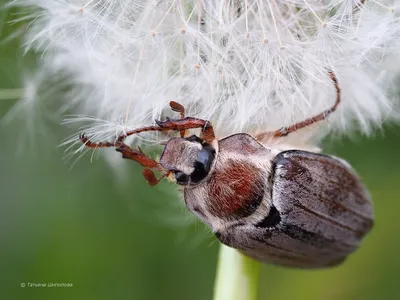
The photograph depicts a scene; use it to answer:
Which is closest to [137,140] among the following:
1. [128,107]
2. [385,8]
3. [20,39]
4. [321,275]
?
[128,107]

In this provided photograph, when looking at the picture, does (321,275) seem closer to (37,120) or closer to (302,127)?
(302,127)

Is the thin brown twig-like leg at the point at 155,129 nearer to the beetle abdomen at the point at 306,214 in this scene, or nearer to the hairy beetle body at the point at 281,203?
the hairy beetle body at the point at 281,203

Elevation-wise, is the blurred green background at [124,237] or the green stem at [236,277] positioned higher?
the blurred green background at [124,237]

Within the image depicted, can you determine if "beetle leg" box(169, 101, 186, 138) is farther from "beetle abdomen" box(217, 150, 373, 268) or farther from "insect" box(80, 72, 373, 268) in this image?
"beetle abdomen" box(217, 150, 373, 268)

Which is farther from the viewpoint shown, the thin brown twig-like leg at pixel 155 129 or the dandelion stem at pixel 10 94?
the dandelion stem at pixel 10 94

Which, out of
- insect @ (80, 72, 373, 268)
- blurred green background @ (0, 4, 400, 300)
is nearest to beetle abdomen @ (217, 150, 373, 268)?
insect @ (80, 72, 373, 268)

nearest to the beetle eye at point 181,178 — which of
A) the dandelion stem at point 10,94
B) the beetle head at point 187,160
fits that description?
the beetle head at point 187,160

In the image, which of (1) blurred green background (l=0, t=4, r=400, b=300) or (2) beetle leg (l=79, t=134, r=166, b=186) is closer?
(2) beetle leg (l=79, t=134, r=166, b=186)
